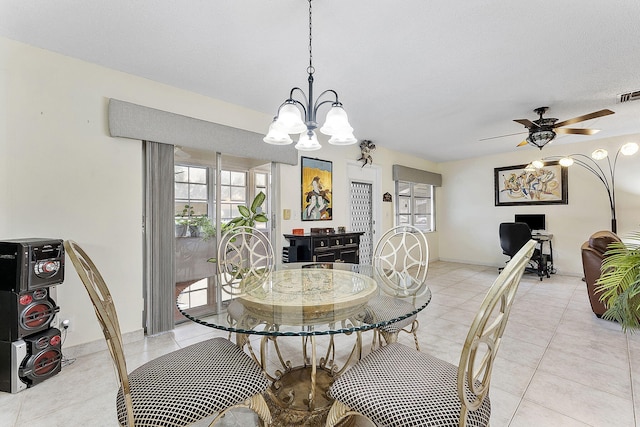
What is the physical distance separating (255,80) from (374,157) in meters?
3.07

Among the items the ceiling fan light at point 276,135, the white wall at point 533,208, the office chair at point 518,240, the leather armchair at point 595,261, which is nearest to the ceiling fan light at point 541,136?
the leather armchair at point 595,261

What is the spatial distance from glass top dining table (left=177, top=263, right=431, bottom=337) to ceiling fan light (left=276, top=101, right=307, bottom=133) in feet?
3.13

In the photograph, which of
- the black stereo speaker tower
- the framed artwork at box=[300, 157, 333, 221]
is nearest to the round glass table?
the black stereo speaker tower

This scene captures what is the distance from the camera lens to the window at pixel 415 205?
6.06 m

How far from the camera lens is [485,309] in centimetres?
89

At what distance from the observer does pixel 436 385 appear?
1.08 meters

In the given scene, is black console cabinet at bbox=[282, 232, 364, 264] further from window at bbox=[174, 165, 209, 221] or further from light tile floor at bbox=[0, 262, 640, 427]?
light tile floor at bbox=[0, 262, 640, 427]

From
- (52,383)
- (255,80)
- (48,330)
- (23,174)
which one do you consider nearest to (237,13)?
(255,80)

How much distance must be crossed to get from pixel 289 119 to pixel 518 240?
511cm

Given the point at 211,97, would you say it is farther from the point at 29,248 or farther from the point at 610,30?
the point at 610,30

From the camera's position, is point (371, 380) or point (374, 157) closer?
point (371, 380)

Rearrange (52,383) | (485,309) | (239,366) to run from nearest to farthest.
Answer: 1. (485,309)
2. (239,366)
3. (52,383)

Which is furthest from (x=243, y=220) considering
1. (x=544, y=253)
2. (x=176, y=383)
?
(x=544, y=253)

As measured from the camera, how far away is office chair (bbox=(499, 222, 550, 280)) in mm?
4934
